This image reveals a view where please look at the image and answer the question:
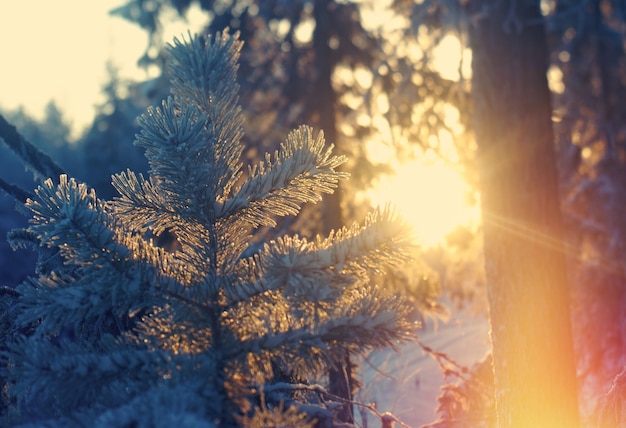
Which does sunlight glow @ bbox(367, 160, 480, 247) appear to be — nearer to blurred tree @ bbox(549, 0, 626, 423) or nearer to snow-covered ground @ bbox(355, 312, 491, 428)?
snow-covered ground @ bbox(355, 312, 491, 428)

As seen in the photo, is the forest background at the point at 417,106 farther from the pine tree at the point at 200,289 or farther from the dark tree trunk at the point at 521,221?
the pine tree at the point at 200,289

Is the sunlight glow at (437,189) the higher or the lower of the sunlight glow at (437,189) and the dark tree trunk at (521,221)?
the higher

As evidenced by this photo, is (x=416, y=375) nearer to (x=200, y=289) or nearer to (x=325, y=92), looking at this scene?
(x=325, y=92)

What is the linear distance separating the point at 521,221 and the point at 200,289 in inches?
166

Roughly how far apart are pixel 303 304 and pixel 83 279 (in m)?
0.64

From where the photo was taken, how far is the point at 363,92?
1015cm

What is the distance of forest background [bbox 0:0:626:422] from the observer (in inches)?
374

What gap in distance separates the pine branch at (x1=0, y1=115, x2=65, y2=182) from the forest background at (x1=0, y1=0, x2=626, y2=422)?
5.33 metres

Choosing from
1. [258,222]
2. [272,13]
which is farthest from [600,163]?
[258,222]

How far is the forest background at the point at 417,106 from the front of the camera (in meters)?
9.49

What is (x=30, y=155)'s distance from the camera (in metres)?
3.29

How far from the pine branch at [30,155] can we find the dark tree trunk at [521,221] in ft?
12.3

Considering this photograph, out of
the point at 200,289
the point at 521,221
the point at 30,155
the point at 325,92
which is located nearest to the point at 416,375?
the point at 325,92

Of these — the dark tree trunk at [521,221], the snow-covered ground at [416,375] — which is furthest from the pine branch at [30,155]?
the dark tree trunk at [521,221]
